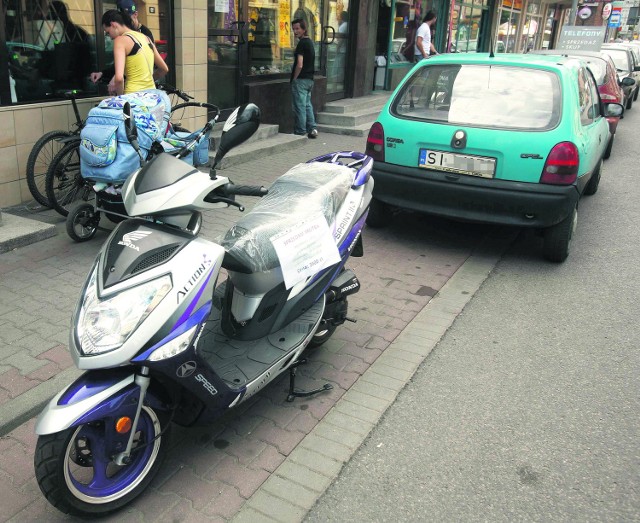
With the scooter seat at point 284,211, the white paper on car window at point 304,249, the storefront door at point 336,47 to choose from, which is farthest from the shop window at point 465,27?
the white paper on car window at point 304,249

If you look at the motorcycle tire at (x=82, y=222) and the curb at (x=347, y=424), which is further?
the motorcycle tire at (x=82, y=222)

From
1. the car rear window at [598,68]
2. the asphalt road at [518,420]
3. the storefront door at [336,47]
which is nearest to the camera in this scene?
the asphalt road at [518,420]

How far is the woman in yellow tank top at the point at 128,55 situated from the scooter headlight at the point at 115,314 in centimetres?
408

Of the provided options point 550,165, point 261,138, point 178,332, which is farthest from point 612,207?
point 178,332

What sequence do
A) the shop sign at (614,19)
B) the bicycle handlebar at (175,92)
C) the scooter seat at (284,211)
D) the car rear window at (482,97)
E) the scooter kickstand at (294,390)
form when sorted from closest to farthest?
the scooter seat at (284,211) < the scooter kickstand at (294,390) < the car rear window at (482,97) < the bicycle handlebar at (175,92) < the shop sign at (614,19)

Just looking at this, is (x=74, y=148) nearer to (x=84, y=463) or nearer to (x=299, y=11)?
(x=84, y=463)

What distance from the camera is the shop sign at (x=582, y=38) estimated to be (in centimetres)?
2106

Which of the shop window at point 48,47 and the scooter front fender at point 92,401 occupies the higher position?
the shop window at point 48,47

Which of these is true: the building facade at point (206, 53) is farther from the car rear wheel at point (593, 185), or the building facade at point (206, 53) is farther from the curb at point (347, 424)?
the curb at point (347, 424)

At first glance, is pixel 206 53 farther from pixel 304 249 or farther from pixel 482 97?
pixel 304 249

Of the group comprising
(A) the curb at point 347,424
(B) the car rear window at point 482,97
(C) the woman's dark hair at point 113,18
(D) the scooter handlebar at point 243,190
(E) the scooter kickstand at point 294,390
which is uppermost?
(C) the woman's dark hair at point 113,18

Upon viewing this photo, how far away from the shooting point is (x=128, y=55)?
20.2 feet

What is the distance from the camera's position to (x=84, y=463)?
8.61 feet

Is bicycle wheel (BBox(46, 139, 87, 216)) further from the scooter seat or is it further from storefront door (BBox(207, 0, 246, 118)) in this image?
storefront door (BBox(207, 0, 246, 118))
